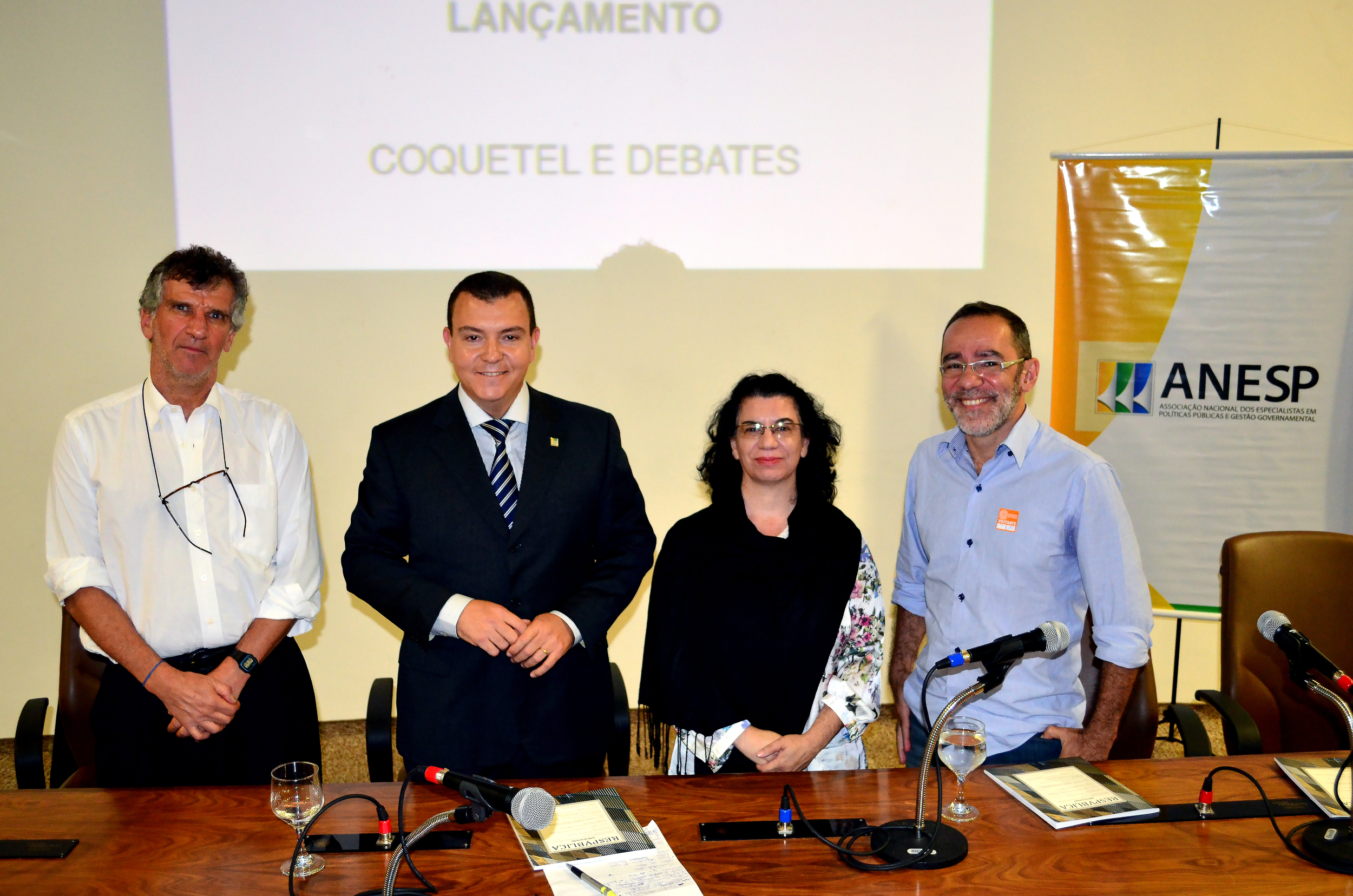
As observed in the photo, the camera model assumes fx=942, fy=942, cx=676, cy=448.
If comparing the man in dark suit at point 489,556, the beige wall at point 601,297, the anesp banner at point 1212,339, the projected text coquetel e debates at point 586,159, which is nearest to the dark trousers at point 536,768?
the man in dark suit at point 489,556

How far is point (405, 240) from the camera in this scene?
13.0 feet

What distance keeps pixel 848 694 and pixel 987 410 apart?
2.66 ft

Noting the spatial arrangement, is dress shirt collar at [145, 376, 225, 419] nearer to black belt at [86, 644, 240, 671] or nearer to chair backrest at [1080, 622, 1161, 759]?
Result: black belt at [86, 644, 240, 671]

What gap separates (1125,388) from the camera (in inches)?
161

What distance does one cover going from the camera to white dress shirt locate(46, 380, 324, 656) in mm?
2434

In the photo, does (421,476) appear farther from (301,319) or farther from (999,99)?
(999,99)

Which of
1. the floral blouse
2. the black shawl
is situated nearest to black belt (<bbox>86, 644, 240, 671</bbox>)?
the black shawl

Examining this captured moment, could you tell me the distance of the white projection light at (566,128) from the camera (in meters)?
3.83

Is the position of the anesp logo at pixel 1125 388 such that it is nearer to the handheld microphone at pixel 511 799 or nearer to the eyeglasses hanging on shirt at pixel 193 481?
the eyeglasses hanging on shirt at pixel 193 481

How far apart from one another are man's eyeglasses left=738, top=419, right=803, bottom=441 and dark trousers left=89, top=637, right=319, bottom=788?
141cm

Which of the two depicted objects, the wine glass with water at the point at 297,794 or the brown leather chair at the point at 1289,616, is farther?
the brown leather chair at the point at 1289,616

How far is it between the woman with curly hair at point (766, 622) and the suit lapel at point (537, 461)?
354 millimetres

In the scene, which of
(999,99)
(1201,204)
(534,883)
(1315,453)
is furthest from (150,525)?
(1315,453)

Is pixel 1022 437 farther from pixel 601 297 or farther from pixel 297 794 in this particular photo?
pixel 601 297
